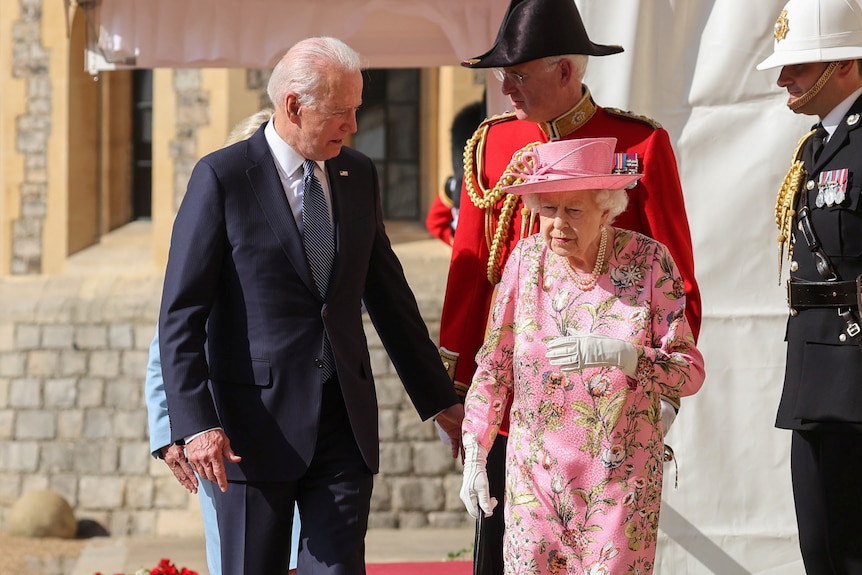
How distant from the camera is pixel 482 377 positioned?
3.59 metres

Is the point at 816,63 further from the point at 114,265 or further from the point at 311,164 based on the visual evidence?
the point at 114,265

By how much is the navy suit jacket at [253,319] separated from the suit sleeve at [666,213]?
836 mm

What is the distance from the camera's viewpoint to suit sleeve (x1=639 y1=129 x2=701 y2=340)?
3.92m

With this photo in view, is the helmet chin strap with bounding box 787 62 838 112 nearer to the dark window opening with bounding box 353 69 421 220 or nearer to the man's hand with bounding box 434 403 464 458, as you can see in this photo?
the man's hand with bounding box 434 403 464 458

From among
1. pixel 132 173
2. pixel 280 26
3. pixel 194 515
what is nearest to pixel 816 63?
pixel 280 26

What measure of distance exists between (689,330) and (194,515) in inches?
311

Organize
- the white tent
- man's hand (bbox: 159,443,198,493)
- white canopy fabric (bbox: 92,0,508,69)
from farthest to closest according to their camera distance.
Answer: white canopy fabric (bbox: 92,0,508,69), the white tent, man's hand (bbox: 159,443,198,493)

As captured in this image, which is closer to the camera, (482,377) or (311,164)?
(482,377)

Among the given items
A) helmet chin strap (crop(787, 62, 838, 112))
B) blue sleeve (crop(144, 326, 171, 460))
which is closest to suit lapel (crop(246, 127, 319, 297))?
blue sleeve (crop(144, 326, 171, 460))

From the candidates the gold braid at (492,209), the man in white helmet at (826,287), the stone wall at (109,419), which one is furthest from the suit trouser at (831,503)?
the stone wall at (109,419)

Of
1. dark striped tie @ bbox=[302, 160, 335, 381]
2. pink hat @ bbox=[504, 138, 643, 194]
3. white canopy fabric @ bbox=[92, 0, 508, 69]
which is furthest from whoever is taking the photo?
white canopy fabric @ bbox=[92, 0, 508, 69]

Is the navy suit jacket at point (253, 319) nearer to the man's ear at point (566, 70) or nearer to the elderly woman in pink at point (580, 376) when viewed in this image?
the elderly woman in pink at point (580, 376)

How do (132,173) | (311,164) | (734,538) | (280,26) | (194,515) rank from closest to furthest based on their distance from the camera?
(311,164) < (734,538) < (280,26) < (194,515) < (132,173)

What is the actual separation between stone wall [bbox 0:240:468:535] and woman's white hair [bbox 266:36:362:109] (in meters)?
6.94
